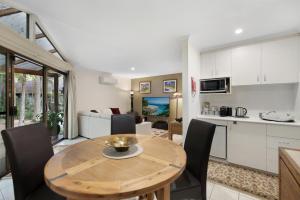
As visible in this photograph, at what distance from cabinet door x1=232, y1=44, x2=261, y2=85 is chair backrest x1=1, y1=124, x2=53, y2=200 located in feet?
10.4

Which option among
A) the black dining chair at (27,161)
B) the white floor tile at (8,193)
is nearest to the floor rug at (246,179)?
the black dining chair at (27,161)

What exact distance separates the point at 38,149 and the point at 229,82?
3.12 metres

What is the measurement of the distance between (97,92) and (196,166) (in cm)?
505

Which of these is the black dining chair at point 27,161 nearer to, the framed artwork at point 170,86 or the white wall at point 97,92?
the white wall at point 97,92

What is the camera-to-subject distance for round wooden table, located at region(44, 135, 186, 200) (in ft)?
2.52

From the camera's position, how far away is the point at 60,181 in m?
0.84

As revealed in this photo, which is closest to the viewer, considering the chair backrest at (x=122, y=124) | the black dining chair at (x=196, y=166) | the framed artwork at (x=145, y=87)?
the black dining chair at (x=196, y=166)

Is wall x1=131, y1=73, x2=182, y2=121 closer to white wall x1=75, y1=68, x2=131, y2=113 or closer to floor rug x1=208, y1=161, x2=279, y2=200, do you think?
white wall x1=75, y1=68, x2=131, y2=113

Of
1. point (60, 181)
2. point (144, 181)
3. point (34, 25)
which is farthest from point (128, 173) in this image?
point (34, 25)

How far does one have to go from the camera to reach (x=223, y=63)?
9.62 ft

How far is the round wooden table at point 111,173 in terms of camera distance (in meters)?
0.77

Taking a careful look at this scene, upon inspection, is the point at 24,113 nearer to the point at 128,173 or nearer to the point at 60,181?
the point at 60,181

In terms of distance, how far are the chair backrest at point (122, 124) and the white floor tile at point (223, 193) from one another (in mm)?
1393

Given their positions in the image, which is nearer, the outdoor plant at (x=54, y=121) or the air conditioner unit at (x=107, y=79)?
the outdoor plant at (x=54, y=121)
